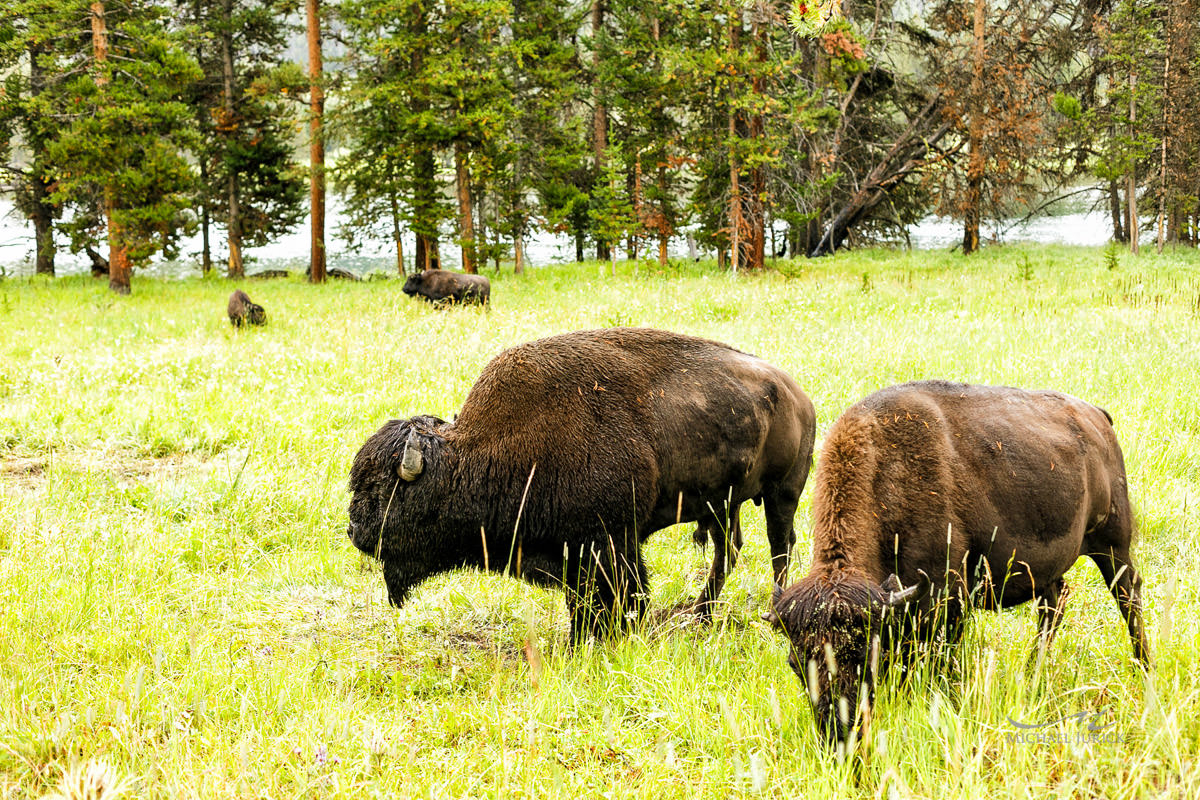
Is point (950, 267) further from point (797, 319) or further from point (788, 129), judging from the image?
A: point (797, 319)

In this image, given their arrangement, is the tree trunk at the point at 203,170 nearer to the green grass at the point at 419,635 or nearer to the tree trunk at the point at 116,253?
the tree trunk at the point at 116,253

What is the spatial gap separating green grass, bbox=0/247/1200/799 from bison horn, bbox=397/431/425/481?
0.75m

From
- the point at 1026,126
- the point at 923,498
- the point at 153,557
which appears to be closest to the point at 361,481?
the point at 153,557

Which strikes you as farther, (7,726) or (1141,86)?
(1141,86)

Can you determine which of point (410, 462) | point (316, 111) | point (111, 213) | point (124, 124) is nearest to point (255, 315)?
point (111, 213)

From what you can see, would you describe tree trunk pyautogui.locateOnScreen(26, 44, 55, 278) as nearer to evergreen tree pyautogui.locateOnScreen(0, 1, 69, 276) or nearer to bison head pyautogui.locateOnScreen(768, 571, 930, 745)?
evergreen tree pyautogui.locateOnScreen(0, 1, 69, 276)

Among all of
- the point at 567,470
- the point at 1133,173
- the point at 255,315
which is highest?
the point at 1133,173

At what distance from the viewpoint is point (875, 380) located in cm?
959

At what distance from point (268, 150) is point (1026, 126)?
2797 cm

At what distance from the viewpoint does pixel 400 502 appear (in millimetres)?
4766

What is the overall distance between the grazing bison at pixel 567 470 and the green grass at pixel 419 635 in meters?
0.35

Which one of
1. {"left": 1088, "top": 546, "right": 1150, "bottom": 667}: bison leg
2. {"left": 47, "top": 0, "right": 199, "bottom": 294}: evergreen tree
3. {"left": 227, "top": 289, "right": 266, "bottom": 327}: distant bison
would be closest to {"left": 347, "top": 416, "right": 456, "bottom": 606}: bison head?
{"left": 1088, "top": 546, "right": 1150, "bottom": 667}: bison leg

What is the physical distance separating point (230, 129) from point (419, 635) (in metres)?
32.7

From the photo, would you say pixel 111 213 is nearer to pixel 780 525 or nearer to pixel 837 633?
pixel 780 525
